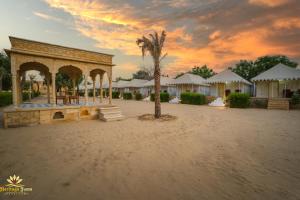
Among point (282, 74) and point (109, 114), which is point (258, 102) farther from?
point (109, 114)

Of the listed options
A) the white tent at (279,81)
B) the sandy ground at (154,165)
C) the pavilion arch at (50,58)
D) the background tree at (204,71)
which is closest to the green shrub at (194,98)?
the white tent at (279,81)

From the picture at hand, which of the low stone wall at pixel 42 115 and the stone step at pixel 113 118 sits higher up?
the low stone wall at pixel 42 115

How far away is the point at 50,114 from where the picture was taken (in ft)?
32.9

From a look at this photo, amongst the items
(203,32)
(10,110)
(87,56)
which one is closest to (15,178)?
(10,110)

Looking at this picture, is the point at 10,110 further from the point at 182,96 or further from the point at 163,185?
the point at 182,96

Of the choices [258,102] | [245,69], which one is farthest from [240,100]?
[245,69]

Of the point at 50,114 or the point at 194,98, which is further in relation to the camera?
the point at 194,98

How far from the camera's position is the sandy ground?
308cm

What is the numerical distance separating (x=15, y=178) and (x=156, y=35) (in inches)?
456

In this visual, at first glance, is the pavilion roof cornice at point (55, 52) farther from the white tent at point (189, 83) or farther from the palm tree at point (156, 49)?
the white tent at point (189, 83)

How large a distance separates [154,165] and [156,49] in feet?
32.8

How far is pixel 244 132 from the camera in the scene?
7781 mm

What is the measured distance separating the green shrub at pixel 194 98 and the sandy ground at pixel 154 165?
621 inches

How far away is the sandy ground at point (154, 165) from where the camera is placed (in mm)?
3078
